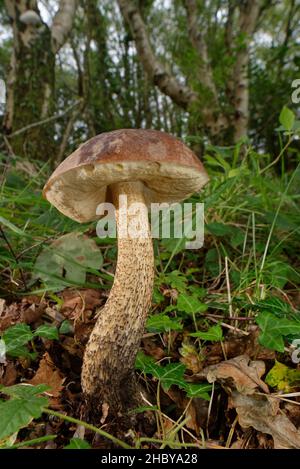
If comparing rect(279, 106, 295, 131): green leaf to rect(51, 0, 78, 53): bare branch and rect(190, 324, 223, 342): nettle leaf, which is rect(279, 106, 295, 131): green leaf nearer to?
rect(190, 324, 223, 342): nettle leaf

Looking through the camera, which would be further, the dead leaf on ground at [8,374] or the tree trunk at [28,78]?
the tree trunk at [28,78]

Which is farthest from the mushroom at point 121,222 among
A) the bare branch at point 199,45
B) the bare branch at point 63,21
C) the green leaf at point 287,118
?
the bare branch at point 199,45

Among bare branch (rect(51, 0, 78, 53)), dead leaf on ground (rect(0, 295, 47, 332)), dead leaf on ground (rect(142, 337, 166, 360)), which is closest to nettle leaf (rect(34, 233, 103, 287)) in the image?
dead leaf on ground (rect(0, 295, 47, 332))

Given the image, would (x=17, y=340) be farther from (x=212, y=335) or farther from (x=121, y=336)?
(x=212, y=335)

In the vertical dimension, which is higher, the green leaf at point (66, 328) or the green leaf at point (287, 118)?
the green leaf at point (287, 118)

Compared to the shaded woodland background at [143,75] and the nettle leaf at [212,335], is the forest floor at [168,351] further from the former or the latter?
the shaded woodland background at [143,75]

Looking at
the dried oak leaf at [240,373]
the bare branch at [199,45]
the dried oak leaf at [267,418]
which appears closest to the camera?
the dried oak leaf at [267,418]

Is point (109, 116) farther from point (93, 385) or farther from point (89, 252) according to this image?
point (93, 385)
